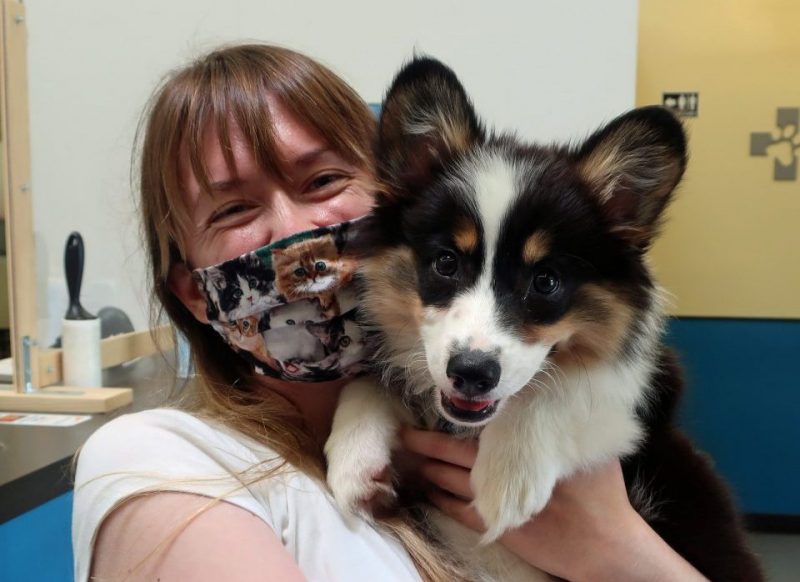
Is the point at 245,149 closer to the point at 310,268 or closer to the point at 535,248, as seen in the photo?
the point at 310,268

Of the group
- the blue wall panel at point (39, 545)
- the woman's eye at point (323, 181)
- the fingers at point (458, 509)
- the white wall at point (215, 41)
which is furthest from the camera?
the white wall at point (215, 41)

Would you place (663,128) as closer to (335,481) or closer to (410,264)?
(410,264)

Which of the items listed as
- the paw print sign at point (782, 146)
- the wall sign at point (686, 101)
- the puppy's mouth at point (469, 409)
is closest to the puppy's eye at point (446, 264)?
the puppy's mouth at point (469, 409)

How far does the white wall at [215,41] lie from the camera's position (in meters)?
3.39

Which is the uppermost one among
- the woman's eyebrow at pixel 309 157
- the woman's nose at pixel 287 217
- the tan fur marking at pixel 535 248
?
the woman's eyebrow at pixel 309 157

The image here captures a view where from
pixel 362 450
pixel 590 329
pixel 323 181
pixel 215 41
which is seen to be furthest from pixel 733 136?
pixel 362 450

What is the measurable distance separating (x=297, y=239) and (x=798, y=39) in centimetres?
493

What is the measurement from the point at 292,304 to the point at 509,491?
23.6 inches

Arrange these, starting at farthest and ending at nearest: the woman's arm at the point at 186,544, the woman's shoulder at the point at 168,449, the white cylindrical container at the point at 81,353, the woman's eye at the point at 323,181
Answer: the white cylindrical container at the point at 81,353
the woman's eye at the point at 323,181
the woman's shoulder at the point at 168,449
the woman's arm at the point at 186,544

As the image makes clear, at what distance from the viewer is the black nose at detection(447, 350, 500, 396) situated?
1248 mm

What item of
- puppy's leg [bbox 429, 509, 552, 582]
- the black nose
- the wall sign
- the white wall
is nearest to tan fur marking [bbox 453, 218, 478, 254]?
the black nose

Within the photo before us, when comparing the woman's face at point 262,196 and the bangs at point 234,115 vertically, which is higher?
the bangs at point 234,115

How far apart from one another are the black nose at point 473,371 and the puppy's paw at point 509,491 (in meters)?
0.22

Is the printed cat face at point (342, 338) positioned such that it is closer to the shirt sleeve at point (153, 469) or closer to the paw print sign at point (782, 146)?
the shirt sleeve at point (153, 469)
